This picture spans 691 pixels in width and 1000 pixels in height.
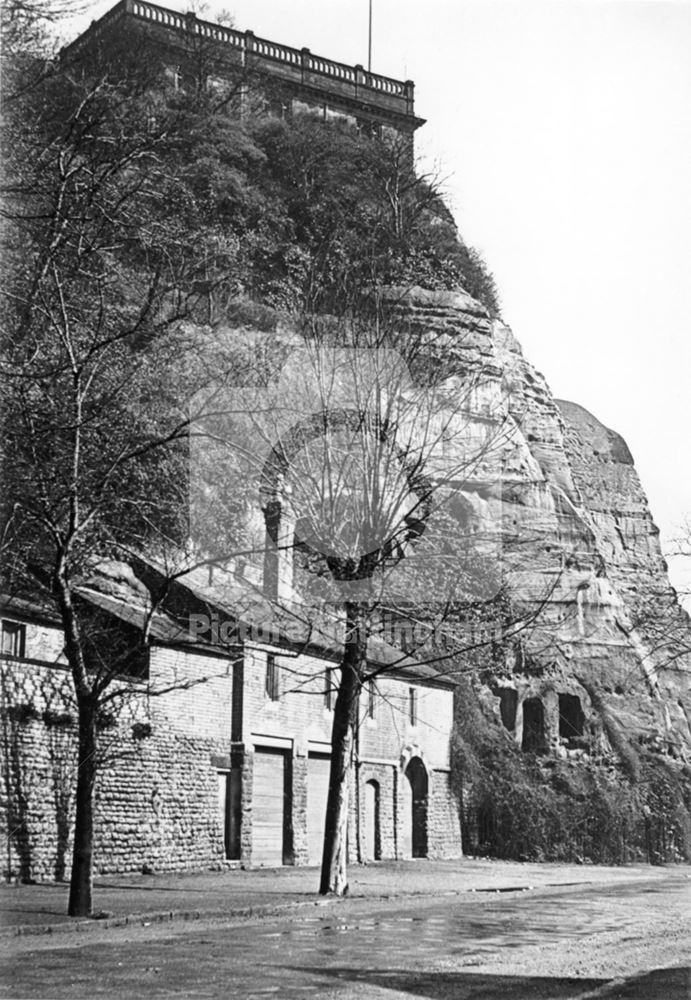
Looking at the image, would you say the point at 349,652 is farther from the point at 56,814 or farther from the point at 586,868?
the point at 586,868

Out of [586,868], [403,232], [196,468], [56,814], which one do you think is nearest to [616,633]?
[586,868]

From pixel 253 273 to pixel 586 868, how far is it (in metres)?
23.5

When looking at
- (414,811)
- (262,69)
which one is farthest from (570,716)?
(262,69)

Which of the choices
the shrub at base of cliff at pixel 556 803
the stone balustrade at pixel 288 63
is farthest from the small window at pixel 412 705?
the stone balustrade at pixel 288 63

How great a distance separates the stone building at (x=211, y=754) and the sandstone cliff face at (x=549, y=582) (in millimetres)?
5898

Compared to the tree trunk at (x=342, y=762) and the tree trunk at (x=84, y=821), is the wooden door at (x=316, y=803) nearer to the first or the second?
the tree trunk at (x=342, y=762)

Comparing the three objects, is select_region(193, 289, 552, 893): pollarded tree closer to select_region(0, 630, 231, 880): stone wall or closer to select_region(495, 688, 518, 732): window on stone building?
select_region(0, 630, 231, 880): stone wall

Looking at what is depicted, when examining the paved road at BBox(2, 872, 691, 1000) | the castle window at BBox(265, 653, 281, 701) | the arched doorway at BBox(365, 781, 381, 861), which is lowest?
the paved road at BBox(2, 872, 691, 1000)

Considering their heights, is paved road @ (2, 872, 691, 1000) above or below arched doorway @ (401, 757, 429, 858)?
below

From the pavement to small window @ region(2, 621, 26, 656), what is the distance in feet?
13.5

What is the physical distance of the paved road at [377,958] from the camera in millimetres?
8914

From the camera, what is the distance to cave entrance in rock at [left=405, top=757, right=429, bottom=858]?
115ft

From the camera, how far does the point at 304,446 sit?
23062 mm

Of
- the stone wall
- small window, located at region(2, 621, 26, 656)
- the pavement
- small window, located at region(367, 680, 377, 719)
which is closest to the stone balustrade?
small window, located at region(367, 680, 377, 719)
